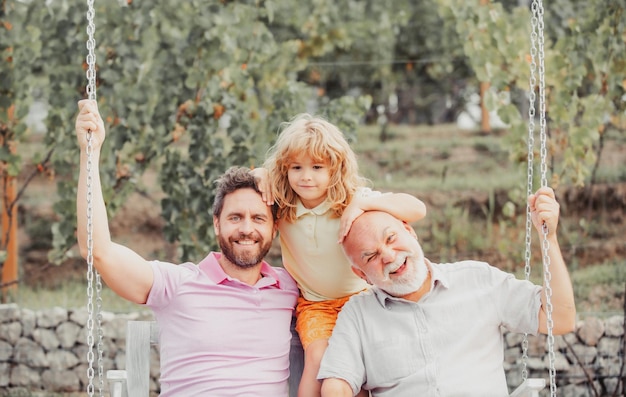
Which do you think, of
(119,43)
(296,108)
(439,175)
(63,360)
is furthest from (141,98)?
(439,175)

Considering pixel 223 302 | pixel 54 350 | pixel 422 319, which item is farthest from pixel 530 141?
pixel 54 350

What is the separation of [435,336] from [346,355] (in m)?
0.30

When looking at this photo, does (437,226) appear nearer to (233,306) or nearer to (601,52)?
(601,52)

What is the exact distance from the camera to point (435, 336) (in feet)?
10.3

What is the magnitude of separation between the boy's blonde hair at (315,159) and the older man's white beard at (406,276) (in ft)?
1.34

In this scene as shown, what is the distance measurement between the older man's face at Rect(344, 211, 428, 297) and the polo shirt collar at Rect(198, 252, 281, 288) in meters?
0.38

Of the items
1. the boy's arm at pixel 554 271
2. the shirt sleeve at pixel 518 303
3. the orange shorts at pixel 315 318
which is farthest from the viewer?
the orange shorts at pixel 315 318

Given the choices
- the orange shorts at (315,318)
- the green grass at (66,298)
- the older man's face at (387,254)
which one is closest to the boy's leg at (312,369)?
the orange shorts at (315,318)

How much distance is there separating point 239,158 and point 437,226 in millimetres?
2474

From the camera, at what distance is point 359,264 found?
3.16 m

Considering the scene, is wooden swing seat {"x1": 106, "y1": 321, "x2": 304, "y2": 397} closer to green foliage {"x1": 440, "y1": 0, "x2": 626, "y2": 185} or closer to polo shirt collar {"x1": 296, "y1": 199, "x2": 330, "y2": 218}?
polo shirt collar {"x1": 296, "y1": 199, "x2": 330, "y2": 218}

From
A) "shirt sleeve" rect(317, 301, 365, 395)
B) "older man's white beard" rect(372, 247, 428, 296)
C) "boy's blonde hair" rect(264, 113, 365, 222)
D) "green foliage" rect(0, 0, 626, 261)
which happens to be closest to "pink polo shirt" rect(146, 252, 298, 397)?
"shirt sleeve" rect(317, 301, 365, 395)

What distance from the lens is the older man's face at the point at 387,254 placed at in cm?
311

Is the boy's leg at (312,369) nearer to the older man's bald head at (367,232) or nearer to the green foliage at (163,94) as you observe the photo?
the older man's bald head at (367,232)
